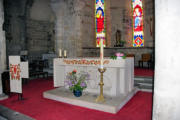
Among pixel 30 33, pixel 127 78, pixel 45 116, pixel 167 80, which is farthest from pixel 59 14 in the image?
pixel 167 80

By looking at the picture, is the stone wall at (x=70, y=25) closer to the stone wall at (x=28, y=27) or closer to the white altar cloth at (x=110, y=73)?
the stone wall at (x=28, y=27)

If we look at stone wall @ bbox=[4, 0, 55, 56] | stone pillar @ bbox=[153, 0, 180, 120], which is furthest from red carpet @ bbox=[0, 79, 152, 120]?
stone wall @ bbox=[4, 0, 55, 56]

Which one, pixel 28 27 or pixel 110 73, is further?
pixel 28 27

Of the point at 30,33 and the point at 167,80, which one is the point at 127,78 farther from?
the point at 30,33

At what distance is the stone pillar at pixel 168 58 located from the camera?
1.37 metres

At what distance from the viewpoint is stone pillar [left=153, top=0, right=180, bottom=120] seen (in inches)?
53.9

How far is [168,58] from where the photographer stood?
4.62 ft

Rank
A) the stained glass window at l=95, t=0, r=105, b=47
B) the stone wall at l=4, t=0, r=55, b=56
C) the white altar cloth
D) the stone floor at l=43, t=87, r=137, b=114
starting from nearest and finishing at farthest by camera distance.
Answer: the stone floor at l=43, t=87, r=137, b=114 < the white altar cloth < the stone wall at l=4, t=0, r=55, b=56 < the stained glass window at l=95, t=0, r=105, b=47

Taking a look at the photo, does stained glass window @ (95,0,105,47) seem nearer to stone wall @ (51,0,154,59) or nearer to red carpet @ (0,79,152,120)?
stone wall @ (51,0,154,59)

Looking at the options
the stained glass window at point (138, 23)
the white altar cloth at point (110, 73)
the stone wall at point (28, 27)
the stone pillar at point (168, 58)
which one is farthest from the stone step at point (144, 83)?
the stone wall at point (28, 27)

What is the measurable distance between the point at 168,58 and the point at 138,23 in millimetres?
9703

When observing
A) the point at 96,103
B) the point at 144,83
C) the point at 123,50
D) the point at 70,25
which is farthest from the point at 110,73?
the point at 123,50

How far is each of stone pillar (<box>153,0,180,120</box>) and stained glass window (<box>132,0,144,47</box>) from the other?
9330 millimetres

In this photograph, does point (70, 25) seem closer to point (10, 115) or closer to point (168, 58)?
point (10, 115)
